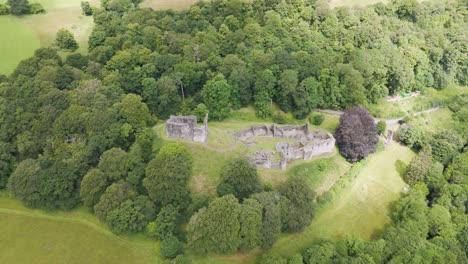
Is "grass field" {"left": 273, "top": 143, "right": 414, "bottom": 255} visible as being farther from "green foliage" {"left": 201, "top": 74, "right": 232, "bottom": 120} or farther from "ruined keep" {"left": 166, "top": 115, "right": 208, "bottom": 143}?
"green foliage" {"left": 201, "top": 74, "right": 232, "bottom": 120}

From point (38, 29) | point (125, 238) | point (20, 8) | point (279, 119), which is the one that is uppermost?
point (20, 8)

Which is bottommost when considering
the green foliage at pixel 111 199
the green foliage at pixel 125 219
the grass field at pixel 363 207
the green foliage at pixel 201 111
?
the grass field at pixel 363 207

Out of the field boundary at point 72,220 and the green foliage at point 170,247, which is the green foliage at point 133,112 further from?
the green foliage at point 170,247

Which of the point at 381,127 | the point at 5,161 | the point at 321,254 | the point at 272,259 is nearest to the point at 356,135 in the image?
the point at 381,127

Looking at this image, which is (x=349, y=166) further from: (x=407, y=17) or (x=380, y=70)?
(x=407, y=17)

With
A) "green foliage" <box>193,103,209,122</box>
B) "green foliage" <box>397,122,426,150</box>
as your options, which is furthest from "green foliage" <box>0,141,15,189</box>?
"green foliage" <box>397,122,426,150</box>

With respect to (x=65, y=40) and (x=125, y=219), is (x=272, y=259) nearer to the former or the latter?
(x=125, y=219)

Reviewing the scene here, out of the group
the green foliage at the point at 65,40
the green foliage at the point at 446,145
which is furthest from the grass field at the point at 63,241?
the green foliage at the point at 65,40
